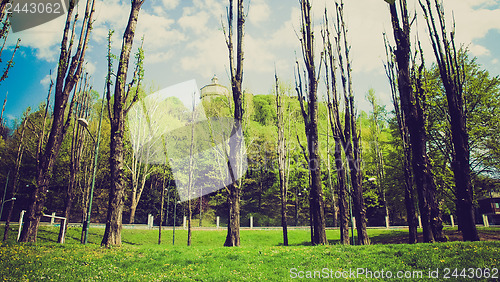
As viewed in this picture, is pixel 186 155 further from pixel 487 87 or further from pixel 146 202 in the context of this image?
pixel 487 87

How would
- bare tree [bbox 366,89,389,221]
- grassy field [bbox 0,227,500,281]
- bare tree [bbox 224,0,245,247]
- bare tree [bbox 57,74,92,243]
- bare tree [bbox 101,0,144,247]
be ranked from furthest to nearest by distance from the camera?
bare tree [bbox 366,89,389,221] < bare tree [bbox 57,74,92,243] < bare tree [bbox 224,0,245,247] < bare tree [bbox 101,0,144,247] < grassy field [bbox 0,227,500,281]

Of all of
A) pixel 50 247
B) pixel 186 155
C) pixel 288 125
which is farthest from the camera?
pixel 186 155

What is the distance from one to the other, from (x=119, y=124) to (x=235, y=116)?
4.90 m

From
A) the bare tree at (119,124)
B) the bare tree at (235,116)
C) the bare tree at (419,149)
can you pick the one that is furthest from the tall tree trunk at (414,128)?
the bare tree at (119,124)

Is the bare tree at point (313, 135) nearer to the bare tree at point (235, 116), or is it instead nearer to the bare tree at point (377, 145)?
the bare tree at point (235, 116)

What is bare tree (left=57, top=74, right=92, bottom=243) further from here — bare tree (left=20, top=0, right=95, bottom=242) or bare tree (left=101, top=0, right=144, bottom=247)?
bare tree (left=101, top=0, right=144, bottom=247)

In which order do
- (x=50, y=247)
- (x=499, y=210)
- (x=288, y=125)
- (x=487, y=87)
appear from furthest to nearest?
(x=499, y=210) < (x=288, y=125) < (x=487, y=87) < (x=50, y=247)

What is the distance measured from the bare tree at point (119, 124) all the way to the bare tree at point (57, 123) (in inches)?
128

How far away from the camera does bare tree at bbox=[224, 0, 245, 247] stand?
11617 millimetres

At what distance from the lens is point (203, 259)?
7.61 m

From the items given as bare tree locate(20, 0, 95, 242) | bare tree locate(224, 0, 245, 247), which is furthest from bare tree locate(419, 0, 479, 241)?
bare tree locate(20, 0, 95, 242)

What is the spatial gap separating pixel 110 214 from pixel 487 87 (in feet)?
78.9

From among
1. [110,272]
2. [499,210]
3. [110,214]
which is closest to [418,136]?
[110,272]

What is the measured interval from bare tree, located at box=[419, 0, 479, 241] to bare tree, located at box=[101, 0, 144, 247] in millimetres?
12527
